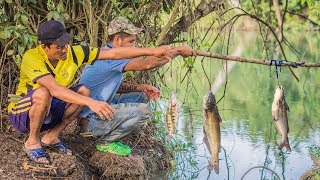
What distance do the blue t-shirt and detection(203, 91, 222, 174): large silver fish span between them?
1036mm

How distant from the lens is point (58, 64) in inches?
221

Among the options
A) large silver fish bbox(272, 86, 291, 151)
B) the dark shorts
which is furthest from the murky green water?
the dark shorts

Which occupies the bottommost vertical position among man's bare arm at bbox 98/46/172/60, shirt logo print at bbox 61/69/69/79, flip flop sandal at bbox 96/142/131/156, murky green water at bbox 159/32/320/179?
murky green water at bbox 159/32/320/179

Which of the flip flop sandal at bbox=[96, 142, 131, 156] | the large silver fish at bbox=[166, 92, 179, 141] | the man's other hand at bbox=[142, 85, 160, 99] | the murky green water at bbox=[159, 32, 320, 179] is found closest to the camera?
the large silver fish at bbox=[166, 92, 179, 141]

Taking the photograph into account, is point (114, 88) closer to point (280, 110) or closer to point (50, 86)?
point (50, 86)

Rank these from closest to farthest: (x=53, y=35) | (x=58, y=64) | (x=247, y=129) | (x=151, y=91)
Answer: (x=53, y=35) → (x=58, y=64) → (x=151, y=91) → (x=247, y=129)

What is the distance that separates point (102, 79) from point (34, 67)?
81 cm

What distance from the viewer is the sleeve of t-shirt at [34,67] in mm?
5266

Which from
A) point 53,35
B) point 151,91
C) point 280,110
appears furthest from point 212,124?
point 53,35

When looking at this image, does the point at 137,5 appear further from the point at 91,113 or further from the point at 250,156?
the point at 250,156

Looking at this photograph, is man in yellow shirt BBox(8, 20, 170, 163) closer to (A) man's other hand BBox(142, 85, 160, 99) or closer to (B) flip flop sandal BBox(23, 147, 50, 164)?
(B) flip flop sandal BBox(23, 147, 50, 164)

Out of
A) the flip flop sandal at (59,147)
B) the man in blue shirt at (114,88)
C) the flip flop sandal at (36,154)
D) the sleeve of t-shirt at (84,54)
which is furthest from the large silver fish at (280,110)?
the flip flop sandal at (36,154)

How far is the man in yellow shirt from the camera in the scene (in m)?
5.25

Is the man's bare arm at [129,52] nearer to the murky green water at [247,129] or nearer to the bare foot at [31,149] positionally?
the murky green water at [247,129]
